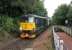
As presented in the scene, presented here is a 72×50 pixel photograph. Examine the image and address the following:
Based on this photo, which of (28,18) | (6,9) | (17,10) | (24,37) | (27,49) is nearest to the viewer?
(6,9)

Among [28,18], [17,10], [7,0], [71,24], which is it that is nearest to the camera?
[7,0]

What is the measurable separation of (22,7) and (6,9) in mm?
1033

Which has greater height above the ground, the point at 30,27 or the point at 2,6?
the point at 2,6

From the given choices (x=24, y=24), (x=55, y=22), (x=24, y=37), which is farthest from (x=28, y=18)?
(x=55, y=22)

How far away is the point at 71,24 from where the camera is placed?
53719 mm

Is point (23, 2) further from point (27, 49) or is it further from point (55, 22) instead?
point (55, 22)

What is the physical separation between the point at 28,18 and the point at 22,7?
21.4 m

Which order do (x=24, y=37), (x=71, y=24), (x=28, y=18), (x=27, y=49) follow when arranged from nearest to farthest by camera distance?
(x=27, y=49)
(x=24, y=37)
(x=28, y=18)
(x=71, y=24)

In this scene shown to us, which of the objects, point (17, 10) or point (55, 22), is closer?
point (17, 10)

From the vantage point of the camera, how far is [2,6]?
11.0m

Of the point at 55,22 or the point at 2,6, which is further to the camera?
the point at 55,22

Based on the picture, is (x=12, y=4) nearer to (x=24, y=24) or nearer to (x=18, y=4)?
(x=18, y=4)

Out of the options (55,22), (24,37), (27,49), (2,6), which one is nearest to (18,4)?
(2,6)

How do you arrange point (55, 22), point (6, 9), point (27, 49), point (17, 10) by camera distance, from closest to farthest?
point (6, 9) < point (17, 10) < point (27, 49) < point (55, 22)
